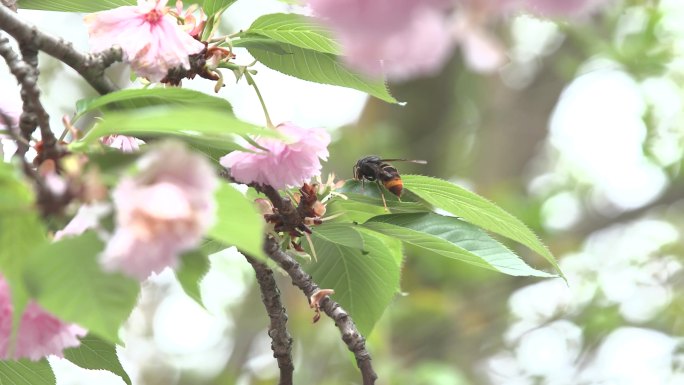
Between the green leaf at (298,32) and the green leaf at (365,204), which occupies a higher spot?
the green leaf at (298,32)

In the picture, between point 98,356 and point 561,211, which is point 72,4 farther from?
point 561,211

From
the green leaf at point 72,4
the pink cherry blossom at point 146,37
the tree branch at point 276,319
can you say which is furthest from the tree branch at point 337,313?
the green leaf at point 72,4

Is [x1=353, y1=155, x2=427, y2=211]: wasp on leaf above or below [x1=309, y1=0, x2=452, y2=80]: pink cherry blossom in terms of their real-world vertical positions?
above

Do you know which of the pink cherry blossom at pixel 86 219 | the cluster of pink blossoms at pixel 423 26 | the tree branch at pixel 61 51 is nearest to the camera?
the cluster of pink blossoms at pixel 423 26

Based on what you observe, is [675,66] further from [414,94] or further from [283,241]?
[283,241]

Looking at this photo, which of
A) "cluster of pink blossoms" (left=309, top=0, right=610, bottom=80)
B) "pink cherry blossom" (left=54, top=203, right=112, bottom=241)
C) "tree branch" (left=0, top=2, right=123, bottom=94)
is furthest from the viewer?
"tree branch" (left=0, top=2, right=123, bottom=94)

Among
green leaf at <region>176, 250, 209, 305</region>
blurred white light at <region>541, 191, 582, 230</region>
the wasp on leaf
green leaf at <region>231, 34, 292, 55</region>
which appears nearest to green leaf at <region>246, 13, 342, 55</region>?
green leaf at <region>231, 34, 292, 55</region>

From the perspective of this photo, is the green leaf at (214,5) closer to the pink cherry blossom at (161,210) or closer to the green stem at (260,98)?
the green stem at (260,98)

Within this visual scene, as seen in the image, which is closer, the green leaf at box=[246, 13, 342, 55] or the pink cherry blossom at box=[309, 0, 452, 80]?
the pink cherry blossom at box=[309, 0, 452, 80]

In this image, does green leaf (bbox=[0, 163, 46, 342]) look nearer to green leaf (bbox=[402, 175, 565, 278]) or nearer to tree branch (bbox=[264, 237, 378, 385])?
tree branch (bbox=[264, 237, 378, 385])
